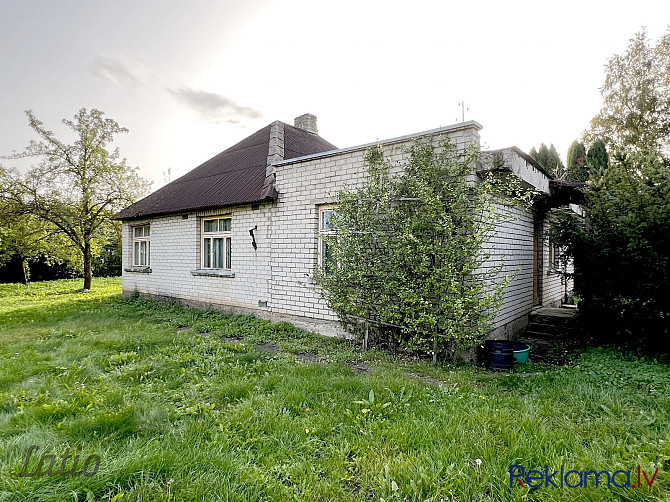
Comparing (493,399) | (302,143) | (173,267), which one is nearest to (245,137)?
(302,143)

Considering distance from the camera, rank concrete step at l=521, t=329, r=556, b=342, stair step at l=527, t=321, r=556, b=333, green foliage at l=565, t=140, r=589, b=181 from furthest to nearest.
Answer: green foliage at l=565, t=140, r=589, b=181, stair step at l=527, t=321, r=556, b=333, concrete step at l=521, t=329, r=556, b=342

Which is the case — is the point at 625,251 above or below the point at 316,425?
above

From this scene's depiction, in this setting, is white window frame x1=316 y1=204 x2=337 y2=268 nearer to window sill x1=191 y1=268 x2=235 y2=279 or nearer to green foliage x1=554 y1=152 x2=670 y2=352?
window sill x1=191 y1=268 x2=235 y2=279

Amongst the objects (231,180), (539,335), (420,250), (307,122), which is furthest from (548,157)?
(420,250)

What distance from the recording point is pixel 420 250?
5359mm

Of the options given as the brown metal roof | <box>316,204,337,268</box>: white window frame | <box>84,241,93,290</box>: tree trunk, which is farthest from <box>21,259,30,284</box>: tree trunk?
<box>316,204,337,268</box>: white window frame

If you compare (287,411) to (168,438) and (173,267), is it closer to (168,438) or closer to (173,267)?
(168,438)

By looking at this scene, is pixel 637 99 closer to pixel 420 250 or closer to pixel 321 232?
pixel 321 232

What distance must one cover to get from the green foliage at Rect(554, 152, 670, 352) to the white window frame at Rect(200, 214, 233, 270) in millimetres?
7765

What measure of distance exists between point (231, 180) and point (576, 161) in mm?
17385

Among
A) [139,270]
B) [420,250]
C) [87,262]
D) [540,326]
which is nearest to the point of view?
[420,250]

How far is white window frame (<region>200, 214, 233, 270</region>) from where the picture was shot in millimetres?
9555

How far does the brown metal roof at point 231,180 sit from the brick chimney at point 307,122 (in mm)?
463

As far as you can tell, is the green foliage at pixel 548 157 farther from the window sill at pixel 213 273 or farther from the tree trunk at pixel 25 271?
the tree trunk at pixel 25 271
